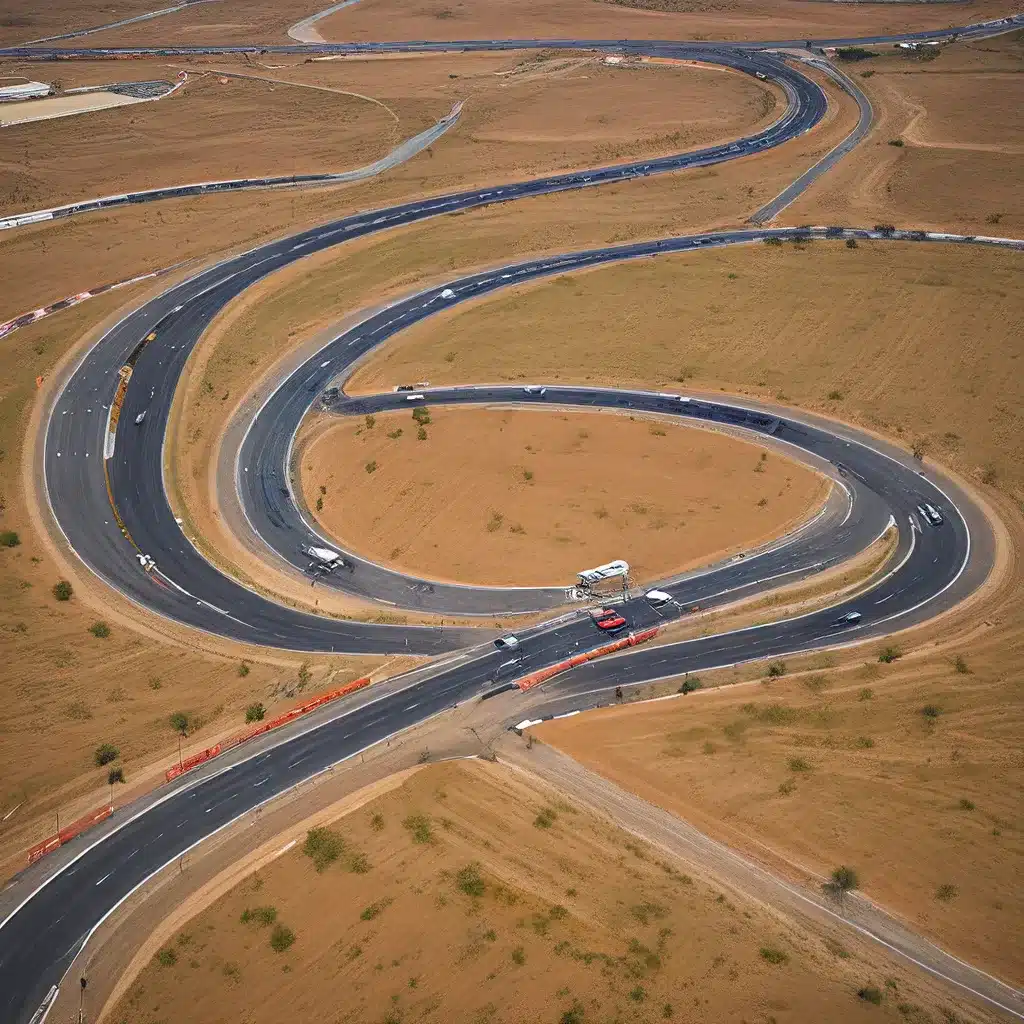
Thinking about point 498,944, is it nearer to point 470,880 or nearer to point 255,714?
point 470,880

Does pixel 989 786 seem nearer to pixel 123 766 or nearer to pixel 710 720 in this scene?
pixel 710 720

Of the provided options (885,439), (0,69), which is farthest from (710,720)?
(0,69)

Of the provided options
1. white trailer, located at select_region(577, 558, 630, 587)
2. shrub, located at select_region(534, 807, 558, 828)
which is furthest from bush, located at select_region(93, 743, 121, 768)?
white trailer, located at select_region(577, 558, 630, 587)

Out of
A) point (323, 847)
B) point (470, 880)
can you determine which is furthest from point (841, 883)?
point (323, 847)

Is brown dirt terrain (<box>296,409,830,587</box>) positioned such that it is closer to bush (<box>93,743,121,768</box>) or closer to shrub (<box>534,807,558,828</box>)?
shrub (<box>534,807,558,828</box>)

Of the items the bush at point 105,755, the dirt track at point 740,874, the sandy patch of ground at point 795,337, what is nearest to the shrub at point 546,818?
the dirt track at point 740,874

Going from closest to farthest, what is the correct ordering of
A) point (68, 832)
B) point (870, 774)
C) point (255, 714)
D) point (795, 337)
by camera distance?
point (68, 832), point (870, 774), point (255, 714), point (795, 337)

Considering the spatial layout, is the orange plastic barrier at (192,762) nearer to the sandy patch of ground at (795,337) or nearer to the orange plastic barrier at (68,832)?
the orange plastic barrier at (68,832)

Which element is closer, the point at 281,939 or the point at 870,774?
the point at 281,939
